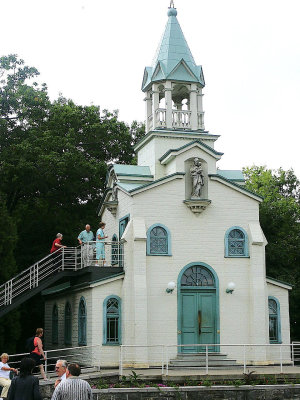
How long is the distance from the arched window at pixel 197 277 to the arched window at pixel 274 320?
2848 mm

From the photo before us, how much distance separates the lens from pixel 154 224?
85.0ft

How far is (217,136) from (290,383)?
39.3 feet

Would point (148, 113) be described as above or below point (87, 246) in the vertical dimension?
above

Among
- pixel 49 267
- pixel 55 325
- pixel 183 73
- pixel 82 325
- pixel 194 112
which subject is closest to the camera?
pixel 82 325

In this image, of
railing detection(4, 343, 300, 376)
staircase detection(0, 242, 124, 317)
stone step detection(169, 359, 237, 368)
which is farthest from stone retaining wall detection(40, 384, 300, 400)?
staircase detection(0, 242, 124, 317)

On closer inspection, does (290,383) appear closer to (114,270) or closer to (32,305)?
(114,270)

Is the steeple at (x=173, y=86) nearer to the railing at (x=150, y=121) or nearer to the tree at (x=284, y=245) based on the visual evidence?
the railing at (x=150, y=121)

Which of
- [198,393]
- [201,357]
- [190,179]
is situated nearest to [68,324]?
[201,357]

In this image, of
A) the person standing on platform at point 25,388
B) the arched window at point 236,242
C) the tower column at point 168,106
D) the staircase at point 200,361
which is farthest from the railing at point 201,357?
the person standing on platform at point 25,388

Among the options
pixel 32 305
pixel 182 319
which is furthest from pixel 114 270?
pixel 32 305

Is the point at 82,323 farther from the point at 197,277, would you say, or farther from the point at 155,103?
the point at 155,103

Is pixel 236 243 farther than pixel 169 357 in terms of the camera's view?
Yes

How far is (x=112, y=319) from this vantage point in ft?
82.2

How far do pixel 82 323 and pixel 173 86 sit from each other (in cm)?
1110
